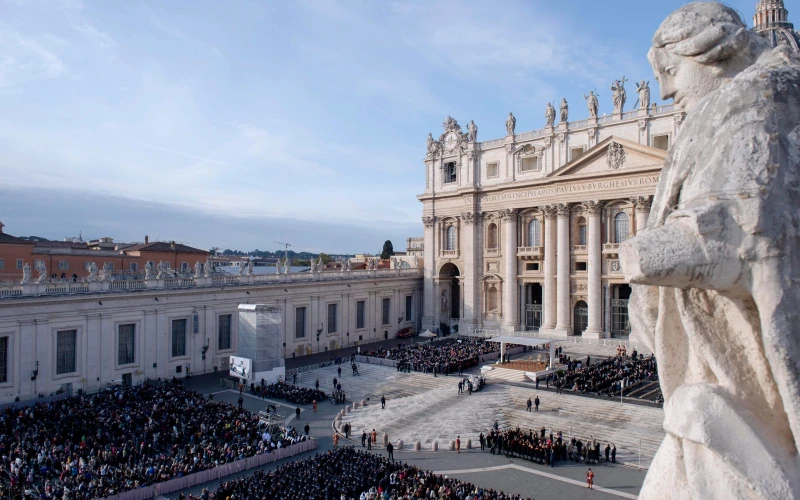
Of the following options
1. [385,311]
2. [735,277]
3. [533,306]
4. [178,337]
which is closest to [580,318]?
[533,306]

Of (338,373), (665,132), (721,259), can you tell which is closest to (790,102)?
(721,259)

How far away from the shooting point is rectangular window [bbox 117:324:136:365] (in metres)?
33.5

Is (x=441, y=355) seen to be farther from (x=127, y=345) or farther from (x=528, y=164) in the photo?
(x=528, y=164)

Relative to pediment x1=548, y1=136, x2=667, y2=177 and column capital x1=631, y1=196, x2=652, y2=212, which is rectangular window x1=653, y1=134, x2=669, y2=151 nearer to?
pediment x1=548, y1=136, x2=667, y2=177

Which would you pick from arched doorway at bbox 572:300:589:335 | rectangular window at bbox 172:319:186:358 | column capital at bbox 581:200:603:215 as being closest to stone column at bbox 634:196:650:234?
column capital at bbox 581:200:603:215

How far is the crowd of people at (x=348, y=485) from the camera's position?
1628cm

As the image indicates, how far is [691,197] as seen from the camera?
3553 mm

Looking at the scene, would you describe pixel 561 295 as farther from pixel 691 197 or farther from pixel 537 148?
pixel 691 197

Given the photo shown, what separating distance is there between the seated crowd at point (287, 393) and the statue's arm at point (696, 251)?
28.2m

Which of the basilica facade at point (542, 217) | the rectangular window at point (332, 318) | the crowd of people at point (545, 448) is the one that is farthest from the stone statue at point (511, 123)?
the crowd of people at point (545, 448)

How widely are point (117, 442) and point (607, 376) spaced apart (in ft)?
78.8

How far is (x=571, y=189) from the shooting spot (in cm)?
4594

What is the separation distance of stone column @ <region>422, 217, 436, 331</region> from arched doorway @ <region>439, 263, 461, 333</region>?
86 cm

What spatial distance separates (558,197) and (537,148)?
17.5 ft
